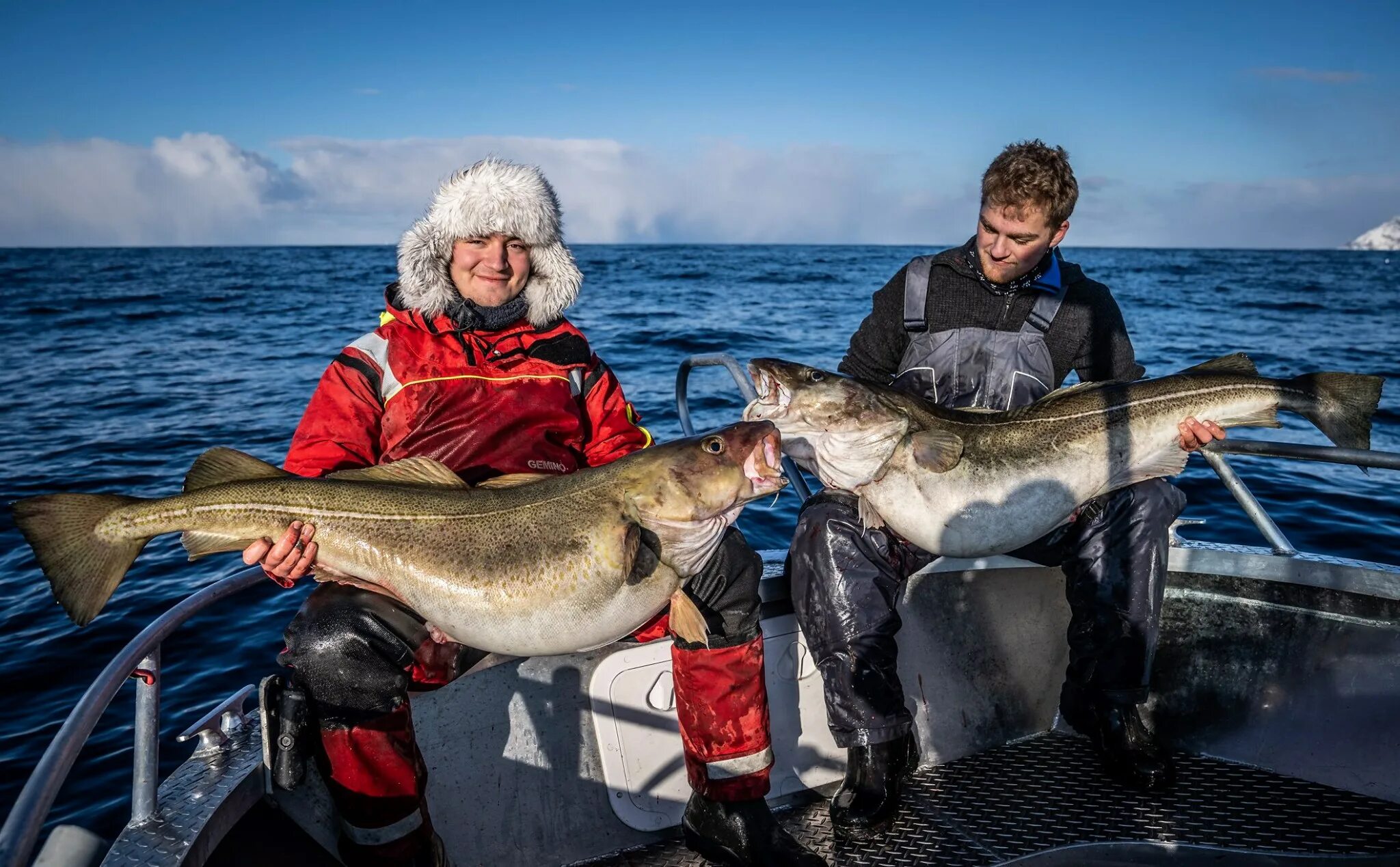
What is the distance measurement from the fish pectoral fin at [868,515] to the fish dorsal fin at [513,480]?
1154 mm

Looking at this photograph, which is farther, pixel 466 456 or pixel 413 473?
pixel 466 456

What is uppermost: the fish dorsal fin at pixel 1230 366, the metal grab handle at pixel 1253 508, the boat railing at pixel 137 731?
the fish dorsal fin at pixel 1230 366

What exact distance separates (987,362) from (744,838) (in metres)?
2.23

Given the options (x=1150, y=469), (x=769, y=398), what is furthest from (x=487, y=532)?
(x=1150, y=469)

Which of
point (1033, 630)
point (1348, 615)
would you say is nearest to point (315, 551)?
point (1033, 630)

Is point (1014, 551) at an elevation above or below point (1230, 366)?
below

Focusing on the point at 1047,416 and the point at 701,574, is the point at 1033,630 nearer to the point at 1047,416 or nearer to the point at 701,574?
the point at 1047,416

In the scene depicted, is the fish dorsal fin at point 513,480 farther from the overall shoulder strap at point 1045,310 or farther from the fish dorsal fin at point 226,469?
the overall shoulder strap at point 1045,310

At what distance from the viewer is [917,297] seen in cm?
402

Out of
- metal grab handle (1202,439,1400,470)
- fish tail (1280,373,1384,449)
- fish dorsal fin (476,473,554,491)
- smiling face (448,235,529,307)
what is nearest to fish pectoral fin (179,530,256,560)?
fish dorsal fin (476,473,554,491)

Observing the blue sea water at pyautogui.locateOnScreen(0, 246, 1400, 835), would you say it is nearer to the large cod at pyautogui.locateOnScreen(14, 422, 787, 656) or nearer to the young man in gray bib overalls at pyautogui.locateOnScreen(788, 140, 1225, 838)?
the large cod at pyautogui.locateOnScreen(14, 422, 787, 656)

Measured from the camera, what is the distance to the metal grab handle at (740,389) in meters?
3.96

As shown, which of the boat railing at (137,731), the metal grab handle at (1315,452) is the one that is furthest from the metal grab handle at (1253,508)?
the boat railing at (137,731)

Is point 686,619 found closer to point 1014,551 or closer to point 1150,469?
point 1014,551
